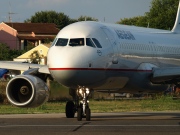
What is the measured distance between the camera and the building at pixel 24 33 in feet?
491

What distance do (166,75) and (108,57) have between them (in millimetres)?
3133

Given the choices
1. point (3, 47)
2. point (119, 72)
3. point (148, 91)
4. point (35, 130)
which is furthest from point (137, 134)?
point (3, 47)

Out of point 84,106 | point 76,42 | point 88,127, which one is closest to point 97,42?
point 76,42

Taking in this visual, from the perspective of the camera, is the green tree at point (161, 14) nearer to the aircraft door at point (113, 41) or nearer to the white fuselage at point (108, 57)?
the white fuselage at point (108, 57)

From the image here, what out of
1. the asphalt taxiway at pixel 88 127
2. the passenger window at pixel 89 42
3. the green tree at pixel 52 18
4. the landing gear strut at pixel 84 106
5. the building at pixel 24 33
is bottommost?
the asphalt taxiway at pixel 88 127

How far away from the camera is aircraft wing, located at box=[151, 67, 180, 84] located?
32344mm

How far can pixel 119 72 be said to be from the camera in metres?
31.4

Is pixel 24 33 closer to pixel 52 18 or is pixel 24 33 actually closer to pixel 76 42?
pixel 52 18

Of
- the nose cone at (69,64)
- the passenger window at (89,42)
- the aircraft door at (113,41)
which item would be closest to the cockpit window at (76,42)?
the passenger window at (89,42)

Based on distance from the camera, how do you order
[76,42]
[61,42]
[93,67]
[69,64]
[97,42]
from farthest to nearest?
1. [97,42]
2. [61,42]
3. [76,42]
4. [93,67]
5. [69,64]

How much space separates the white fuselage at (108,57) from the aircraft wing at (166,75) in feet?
1.03

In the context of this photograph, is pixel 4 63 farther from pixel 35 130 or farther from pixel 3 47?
pixel 3 47

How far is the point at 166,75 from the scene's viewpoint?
32500 mm

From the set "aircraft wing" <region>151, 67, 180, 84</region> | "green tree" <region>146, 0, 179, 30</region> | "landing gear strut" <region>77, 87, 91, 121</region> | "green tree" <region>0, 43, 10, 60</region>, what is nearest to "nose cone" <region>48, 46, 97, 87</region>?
"landing gear strut" <region>77, 87, 91, 121</region>
